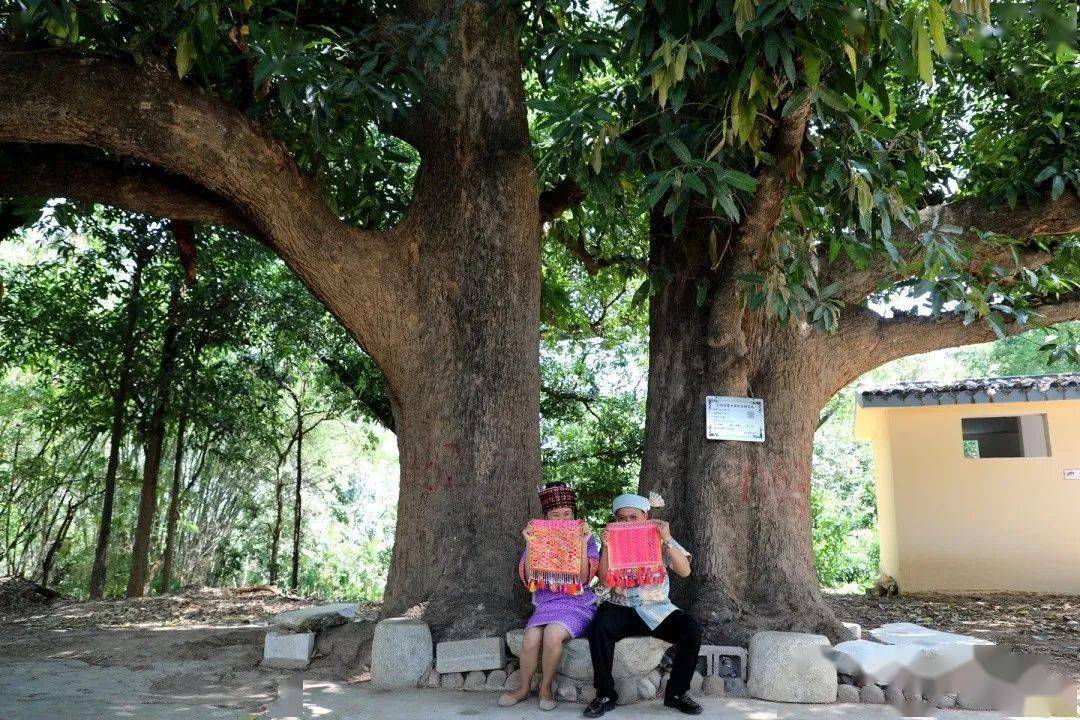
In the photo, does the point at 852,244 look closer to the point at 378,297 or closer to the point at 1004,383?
the point at 378,297

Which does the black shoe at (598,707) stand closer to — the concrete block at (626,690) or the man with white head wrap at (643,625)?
the man with white head wrap at (643,625)

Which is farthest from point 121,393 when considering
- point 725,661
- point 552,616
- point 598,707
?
point 725,661

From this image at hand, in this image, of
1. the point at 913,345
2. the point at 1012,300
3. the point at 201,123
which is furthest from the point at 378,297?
the point at 1012,300

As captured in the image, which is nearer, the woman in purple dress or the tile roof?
the woman in purple dress

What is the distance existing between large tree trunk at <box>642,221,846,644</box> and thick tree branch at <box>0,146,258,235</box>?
2958 mm

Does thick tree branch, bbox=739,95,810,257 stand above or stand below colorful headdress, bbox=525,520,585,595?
above

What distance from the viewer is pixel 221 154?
4.89 m

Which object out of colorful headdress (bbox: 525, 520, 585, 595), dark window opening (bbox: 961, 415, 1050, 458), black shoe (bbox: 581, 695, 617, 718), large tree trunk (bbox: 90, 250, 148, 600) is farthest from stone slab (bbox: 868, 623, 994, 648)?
large tree trunk (bbox: 90, 250, 148, 600)

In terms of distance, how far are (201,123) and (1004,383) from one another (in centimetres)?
994

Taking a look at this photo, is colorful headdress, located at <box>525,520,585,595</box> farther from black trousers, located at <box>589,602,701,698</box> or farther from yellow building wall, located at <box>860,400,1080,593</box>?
yellow building wall, located at <box>860,400,1080,593</box>

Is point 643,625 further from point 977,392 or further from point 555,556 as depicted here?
point 977,392

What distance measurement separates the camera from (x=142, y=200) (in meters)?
5.41

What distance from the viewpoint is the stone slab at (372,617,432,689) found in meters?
4.64

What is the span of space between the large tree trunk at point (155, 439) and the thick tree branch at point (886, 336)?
7.04 m
